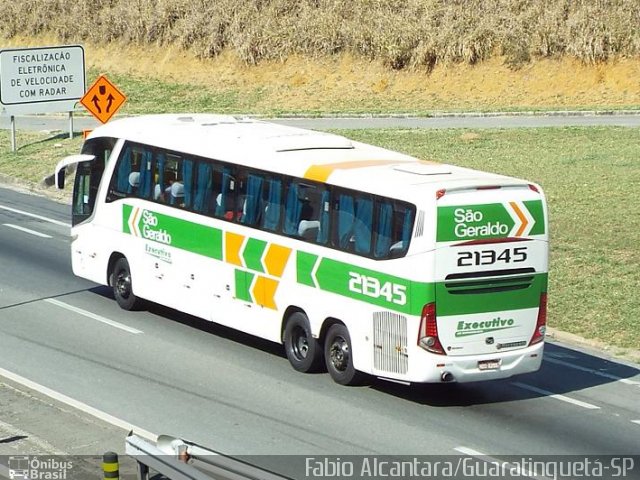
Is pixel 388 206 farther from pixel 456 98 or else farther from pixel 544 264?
pixel 456 98

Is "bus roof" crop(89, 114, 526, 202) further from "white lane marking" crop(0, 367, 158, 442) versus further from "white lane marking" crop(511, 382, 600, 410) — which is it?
"white lane marking" crop(0, 367, 158, 442)

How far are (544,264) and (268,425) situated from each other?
154 inches

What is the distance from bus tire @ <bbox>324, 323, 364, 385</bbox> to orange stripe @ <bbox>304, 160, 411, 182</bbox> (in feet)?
6.20

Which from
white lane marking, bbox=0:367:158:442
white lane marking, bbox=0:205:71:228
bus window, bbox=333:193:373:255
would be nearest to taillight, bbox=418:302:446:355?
bus window, bbox=333:193:373:255

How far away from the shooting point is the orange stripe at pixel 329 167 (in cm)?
1670

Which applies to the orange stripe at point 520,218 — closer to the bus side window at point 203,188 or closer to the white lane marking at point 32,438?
the bus side window at point 203,188

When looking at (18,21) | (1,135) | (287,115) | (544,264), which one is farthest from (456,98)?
(544,264)

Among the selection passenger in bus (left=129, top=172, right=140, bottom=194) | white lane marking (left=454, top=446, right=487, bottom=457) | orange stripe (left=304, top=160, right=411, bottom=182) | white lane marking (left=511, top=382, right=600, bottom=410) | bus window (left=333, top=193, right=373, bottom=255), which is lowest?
Result: white lane marking (left=511, top=382, right=600, bottom=410)

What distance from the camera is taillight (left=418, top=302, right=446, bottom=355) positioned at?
15.1 m

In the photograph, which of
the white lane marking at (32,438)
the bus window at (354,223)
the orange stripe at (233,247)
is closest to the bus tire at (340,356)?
the bus window at (354,223)

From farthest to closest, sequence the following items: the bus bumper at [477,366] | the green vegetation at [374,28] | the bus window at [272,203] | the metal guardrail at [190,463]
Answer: the green vegetation at [374,28] < the bus window at [272,203] < the bus bumper at [477,366] < the metal guardrail at [190,463]

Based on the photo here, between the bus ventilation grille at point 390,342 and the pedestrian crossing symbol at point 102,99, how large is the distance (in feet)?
50.3

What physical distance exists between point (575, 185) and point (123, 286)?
11800 millimetres

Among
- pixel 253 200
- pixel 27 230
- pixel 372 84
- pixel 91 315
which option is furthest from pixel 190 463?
pixel 372 84
